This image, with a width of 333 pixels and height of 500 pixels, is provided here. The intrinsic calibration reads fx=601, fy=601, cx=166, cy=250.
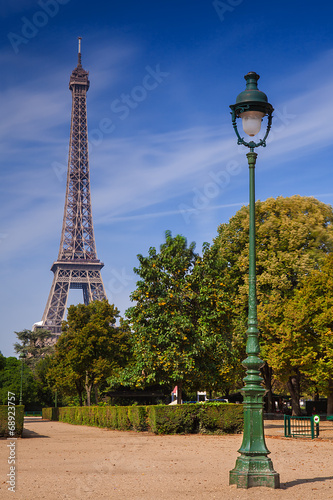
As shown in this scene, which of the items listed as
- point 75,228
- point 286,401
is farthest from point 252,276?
point 75,228

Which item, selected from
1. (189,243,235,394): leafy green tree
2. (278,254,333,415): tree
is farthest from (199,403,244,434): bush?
(278,254,333,415): tree

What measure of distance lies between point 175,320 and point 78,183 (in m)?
97.8

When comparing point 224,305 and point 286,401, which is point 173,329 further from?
point 286,401

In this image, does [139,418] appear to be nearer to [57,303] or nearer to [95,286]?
[95,286]

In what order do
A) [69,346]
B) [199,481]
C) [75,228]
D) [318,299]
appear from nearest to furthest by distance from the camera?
[199,481] → [318,299] → [69,346] → [75,228]

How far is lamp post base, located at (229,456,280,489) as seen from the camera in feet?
35.8

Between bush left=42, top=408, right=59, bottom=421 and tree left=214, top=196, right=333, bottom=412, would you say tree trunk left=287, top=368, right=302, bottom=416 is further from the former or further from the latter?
bush left=42, top=408, right=59, bottom=421

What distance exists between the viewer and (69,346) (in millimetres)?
58969

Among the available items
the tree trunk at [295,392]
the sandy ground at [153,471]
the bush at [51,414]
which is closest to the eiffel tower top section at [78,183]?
the bush at [51,414]

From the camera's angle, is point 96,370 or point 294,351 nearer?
point 294,351

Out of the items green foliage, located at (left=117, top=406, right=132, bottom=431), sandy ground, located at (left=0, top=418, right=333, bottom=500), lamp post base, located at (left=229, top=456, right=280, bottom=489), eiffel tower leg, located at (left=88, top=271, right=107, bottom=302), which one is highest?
eiffel tower leg, located at (left=88, top=271, right=107, bottom=302)

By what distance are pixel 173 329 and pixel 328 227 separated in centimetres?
1903

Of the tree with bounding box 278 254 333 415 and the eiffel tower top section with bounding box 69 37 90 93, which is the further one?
the eiffel tower top section with bounding box 69 37 90 93

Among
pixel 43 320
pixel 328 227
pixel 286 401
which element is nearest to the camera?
pixel 328 227
